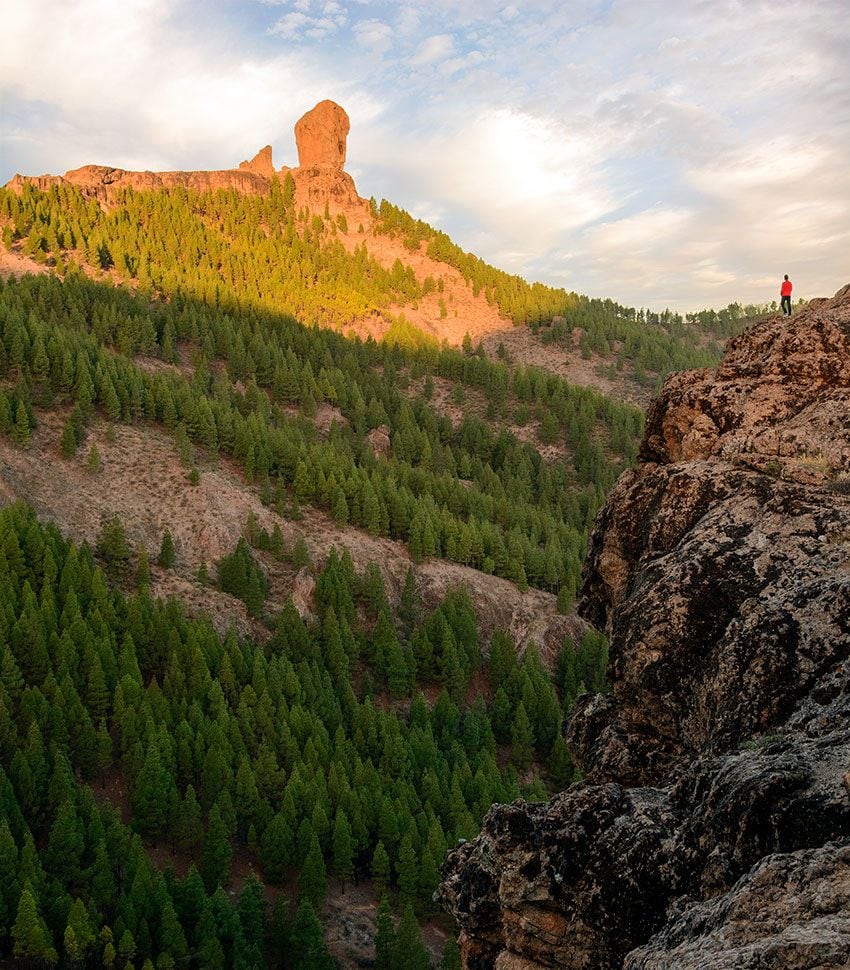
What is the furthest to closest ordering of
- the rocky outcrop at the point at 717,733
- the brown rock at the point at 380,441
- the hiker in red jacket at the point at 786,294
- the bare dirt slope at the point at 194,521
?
the brown rock at the point at 380,441 → the bare dirt slope at the point at 194,521 → the hiker in red jacket at the point at 786,294 → the rocky outcrop at the point at 717,733

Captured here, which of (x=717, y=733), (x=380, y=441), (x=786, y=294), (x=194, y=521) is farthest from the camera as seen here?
(x=380, y=441)

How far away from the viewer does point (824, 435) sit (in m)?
17.2

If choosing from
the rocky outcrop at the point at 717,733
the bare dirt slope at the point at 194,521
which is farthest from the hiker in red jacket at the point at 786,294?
the bare dirt slope at the point at 194,521

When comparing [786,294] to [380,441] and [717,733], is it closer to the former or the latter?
[717,733]

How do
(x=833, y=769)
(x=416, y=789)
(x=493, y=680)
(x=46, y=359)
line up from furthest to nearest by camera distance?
1. (x=46, y=359)
2. (x=493, y=680)
3. (x=416, y=789)
4. (x=833, y=769)

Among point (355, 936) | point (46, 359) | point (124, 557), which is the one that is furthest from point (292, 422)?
point (355, 936)

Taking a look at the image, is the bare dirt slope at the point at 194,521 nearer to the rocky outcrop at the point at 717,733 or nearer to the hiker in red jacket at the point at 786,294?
the hiker in red jacket at the point at 786,294

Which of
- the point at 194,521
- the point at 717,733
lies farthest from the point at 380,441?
the point at 717,733

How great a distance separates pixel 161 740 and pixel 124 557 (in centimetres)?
2935

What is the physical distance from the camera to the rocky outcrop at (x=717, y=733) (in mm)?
9172

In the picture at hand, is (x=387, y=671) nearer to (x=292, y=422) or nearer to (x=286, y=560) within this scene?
(x=286, y=560)

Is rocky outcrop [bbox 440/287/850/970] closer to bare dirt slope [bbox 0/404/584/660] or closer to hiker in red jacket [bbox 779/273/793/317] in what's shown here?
hiker in red jacket [bbox 779/273/793/317]

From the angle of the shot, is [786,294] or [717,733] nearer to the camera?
[717,733]

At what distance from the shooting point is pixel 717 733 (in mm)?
13555
